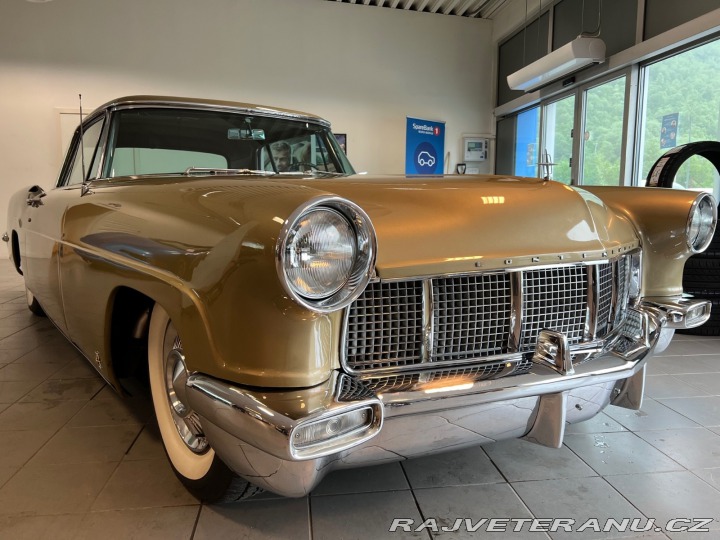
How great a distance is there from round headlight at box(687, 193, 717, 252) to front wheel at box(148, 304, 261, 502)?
→ 194cm

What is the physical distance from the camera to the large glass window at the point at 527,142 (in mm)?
9672

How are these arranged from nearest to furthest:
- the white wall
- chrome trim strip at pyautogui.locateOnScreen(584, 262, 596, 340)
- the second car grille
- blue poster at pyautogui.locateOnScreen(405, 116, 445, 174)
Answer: the second car grille → chrome trim strip at pyautogui.locateOnScreen(584, 262, 596, 340) → the white wall → blue poster at pyautogui.locateOnScreen(405, 116, 445, 174)

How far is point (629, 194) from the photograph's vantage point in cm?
227

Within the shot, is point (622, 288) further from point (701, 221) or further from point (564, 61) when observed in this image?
point (564, 61)

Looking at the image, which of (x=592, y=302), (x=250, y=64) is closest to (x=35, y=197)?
(x=592, y=302)

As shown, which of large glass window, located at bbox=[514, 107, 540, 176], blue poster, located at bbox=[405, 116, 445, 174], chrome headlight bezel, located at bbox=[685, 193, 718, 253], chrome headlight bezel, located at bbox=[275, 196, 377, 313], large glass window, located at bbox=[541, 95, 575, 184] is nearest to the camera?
chrome headlight bezel, located at bbox=[275, 196, 377, 313]

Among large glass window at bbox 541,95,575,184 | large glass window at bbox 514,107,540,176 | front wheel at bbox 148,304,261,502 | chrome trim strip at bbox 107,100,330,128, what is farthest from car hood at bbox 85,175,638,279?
large glass window at bbox 514,107,540,176

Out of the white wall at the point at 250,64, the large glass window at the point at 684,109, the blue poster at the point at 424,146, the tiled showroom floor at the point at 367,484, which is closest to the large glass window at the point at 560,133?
the large glass window at the point at 684,109

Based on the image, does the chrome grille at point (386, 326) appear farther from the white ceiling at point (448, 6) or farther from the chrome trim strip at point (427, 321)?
the white ceiling at point (448, 6)

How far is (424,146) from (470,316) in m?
9.13

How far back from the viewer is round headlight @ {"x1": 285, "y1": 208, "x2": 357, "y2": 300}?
1.20 m

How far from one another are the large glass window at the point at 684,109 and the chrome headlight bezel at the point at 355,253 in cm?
563

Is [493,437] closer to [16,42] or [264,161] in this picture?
[264,161]

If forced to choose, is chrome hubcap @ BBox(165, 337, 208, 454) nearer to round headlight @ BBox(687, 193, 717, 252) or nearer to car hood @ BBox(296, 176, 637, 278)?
car hood @ BBox(296, 176, 637, 278)
